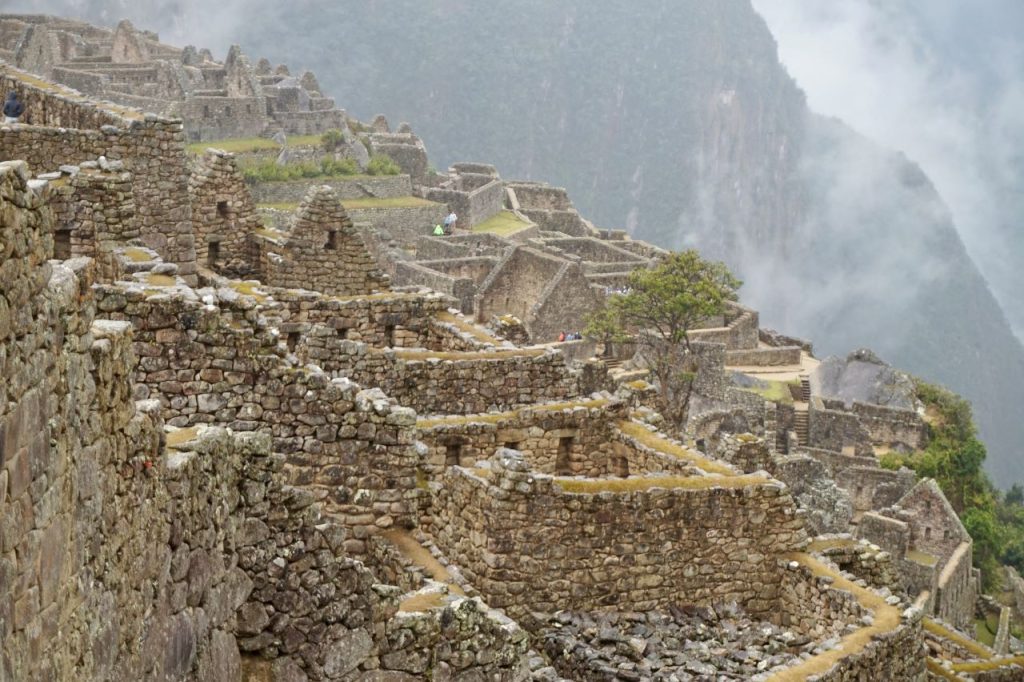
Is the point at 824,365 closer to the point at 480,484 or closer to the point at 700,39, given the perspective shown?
the point at 480,484

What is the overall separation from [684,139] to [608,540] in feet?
538

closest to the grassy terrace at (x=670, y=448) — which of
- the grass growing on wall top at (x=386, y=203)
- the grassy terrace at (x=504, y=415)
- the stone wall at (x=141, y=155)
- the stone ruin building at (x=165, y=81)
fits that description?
the grassy terrace at (x=504, y=415)

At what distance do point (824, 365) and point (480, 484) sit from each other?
153ft

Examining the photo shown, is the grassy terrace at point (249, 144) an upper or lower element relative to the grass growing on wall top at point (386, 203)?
upper

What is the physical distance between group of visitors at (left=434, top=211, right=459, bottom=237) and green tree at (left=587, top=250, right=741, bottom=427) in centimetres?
1553

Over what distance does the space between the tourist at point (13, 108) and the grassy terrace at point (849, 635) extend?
28.8ft

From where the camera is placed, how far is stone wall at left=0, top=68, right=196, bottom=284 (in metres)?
14.1

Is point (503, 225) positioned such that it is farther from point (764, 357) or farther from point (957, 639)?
point (957, 639)

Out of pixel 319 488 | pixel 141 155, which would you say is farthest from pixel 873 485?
pixel 319 488

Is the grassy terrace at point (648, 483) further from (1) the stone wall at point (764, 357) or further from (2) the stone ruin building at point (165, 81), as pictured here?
(2) the stone ruin building at point (165, 81)

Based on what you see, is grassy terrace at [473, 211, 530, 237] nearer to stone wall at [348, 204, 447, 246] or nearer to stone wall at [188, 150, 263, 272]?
stone wall at [348, 204, 447, 246]

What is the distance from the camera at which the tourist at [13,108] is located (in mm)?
16652

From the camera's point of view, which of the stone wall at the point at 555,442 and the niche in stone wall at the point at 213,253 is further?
the niche in stone wall at the point at 213,253

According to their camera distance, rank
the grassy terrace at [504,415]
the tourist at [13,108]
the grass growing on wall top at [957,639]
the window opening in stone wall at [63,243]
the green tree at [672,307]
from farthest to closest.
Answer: the green tree at [672,307] < the grass growing on wall top at [957,639] < the tourist at [13,108] < the grassy terrace at [504,415] < the window opening in stone wall at [63,243]
